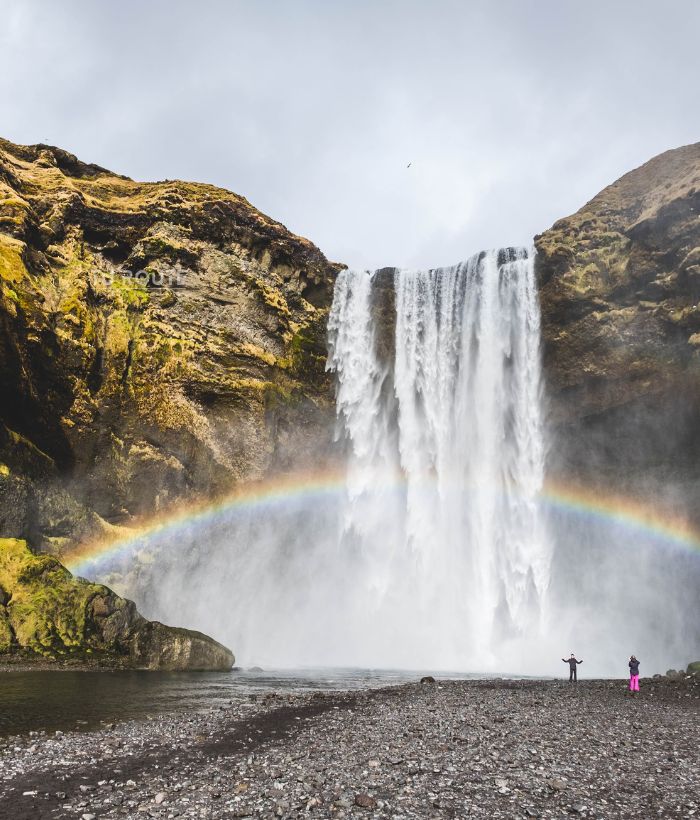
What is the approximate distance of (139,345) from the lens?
34375mm

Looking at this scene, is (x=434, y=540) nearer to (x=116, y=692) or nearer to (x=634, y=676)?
(x=634, y=676)

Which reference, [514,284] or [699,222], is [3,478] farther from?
[699,222]

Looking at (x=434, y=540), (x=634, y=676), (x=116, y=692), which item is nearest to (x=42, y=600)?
(x=116, y=692)

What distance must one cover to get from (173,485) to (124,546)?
4275 mm

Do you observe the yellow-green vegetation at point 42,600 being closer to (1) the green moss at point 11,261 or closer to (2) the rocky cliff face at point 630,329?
(1) the green moss at point 11,261

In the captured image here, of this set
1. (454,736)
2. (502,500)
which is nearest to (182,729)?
(454,736)

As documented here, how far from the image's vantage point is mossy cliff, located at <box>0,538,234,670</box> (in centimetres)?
2162

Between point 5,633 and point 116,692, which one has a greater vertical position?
point 5,633

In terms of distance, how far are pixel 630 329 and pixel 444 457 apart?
1399cm

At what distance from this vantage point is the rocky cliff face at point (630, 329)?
33344mm

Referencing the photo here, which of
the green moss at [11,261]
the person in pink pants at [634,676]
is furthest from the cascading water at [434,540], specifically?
the green moss at [11,261]

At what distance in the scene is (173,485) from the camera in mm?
33875

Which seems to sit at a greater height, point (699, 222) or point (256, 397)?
point (699, 222)

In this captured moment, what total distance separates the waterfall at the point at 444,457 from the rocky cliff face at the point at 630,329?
6.80ft
